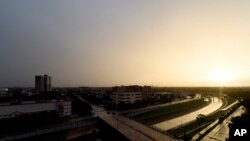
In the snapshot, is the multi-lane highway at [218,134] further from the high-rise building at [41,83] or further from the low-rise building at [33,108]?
the high-rise building at [41,83]

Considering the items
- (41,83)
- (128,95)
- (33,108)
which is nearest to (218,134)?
(33,108)

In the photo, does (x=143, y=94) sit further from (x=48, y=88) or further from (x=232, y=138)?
(x=232, y=138)

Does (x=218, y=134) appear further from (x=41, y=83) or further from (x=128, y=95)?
(x=41, y=83)

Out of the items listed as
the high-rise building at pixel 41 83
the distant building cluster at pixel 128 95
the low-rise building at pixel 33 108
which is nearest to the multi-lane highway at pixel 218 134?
the low-rise building at pixel 33 108

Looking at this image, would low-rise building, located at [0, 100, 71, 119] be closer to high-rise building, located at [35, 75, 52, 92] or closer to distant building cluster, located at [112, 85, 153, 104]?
distant building cluster, located at [112, 85, 153, 104]

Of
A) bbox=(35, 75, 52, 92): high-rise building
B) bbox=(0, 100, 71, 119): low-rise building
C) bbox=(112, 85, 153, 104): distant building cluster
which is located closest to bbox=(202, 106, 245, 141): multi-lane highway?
bbox=(0, 100, 71, 119): low-rise building

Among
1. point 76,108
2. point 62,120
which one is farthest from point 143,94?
point 62,120

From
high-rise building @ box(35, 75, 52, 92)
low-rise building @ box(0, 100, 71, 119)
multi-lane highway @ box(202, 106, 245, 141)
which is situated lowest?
multi-lane highway @ box(202, 106, 245, 141)

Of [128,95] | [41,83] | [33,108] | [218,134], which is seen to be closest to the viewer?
[218,134]

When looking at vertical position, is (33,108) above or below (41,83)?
below

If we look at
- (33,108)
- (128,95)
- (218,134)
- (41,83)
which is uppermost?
(41,83)

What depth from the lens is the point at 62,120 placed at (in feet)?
104

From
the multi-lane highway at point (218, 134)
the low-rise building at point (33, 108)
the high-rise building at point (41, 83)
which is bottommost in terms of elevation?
the multi-lane highway at point (218, 134)

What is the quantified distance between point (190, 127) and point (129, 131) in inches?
483
